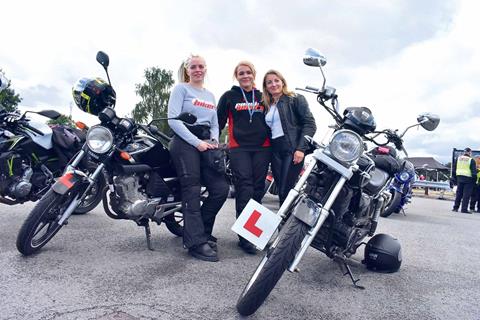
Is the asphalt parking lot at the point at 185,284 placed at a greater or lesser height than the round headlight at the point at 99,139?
lesser

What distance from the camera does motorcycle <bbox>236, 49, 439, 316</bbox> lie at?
6.90 ft

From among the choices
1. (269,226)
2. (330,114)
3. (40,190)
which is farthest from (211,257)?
(40,190)

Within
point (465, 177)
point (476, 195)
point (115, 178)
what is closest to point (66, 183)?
point (115, 178)

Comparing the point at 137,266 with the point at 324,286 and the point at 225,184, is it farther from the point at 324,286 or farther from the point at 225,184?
the point at 324,286

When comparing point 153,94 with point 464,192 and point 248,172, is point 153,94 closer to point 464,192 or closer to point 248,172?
point 464,192

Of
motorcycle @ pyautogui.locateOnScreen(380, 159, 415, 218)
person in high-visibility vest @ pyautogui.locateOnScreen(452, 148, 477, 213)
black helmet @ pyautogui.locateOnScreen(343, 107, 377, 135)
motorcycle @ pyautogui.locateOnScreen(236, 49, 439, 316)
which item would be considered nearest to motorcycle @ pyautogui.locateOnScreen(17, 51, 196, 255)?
motorcycle @ pyautogui.locateOnScreen(236, 49, 439, 316)

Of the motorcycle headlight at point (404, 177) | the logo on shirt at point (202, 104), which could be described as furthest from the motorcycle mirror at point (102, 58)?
the motorcycle headlight at point (404, 177)

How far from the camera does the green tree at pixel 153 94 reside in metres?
42.2

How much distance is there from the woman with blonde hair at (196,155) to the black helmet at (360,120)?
47.8 inches

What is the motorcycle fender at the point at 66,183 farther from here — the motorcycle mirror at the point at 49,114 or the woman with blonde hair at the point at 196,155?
the motorcycle mirror at the point at 49,114

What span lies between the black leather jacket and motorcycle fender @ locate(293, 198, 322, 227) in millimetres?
1284

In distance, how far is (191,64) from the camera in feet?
11.4

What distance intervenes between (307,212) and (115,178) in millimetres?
1709

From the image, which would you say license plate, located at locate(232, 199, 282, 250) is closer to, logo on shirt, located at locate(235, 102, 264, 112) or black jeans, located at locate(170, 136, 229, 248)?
black jeans, located at locate(170, 136, 229, 248)
